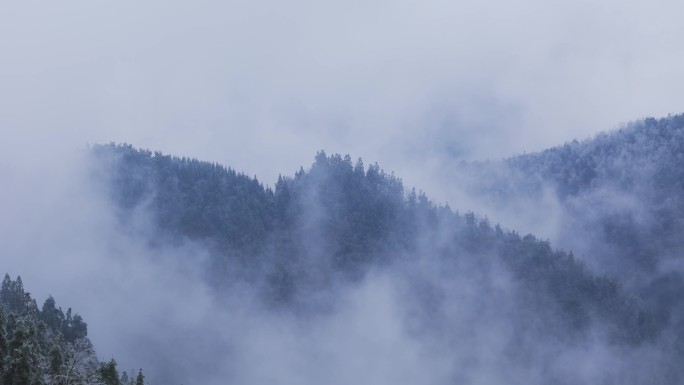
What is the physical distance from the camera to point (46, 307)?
549 feet

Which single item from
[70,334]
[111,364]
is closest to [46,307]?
[70,334]

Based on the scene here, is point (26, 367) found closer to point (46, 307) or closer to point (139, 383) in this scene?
point (139, 383)

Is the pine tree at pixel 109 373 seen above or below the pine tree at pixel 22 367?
above

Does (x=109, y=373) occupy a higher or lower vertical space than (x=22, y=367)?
higher

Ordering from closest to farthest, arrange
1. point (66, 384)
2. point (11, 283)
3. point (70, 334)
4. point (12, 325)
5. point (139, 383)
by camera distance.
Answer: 1. point (66, 384)
2. point (139, 383)
3. point (12, 325)
4. point (70, 334)
5. point (11, 283)

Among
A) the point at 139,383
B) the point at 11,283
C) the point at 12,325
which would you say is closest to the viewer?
the point at 139,383

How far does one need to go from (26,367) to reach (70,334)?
94.8 metres

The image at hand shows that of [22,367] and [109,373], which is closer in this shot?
[22,367]

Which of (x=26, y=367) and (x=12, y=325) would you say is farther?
(x=12, y=325)

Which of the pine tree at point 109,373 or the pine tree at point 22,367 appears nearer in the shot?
the pine tree at point 22,367

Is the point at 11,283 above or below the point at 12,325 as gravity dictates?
above

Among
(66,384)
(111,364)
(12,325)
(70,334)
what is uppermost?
(70,334)

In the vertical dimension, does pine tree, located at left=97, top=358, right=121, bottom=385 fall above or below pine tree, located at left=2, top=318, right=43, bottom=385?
above

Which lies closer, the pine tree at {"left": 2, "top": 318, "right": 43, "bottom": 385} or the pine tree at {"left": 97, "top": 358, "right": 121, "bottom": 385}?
the pine tree at {"left": 2, "top": 318, "right": 43, "bottom": 385}
